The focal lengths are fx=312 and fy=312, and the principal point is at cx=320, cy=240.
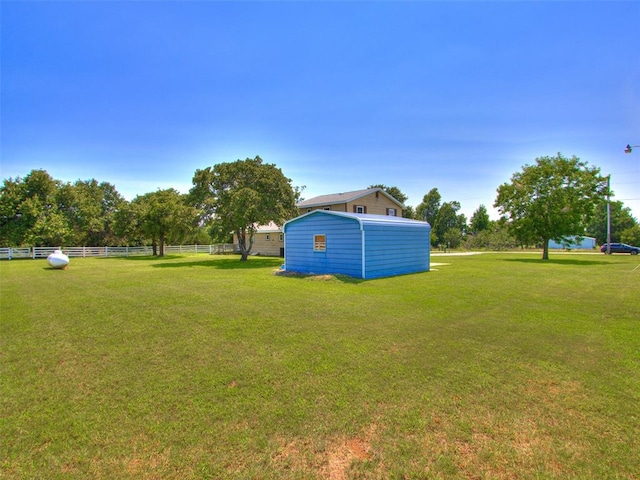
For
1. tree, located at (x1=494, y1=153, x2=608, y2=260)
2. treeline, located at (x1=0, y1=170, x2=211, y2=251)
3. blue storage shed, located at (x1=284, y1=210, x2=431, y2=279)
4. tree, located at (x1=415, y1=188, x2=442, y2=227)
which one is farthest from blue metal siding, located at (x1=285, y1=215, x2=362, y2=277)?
tree, located at (x1=415, y1=188, x2=442, y2=227)

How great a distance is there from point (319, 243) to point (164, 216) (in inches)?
773

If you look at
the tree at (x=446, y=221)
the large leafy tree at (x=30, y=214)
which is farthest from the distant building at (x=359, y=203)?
the tree at (x=446, y=221)

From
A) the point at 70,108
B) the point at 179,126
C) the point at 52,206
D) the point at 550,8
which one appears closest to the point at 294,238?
the point at 179,126

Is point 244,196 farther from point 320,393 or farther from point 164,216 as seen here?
point 320,393

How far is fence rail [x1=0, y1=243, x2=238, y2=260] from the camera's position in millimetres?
26375

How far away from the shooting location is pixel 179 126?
15.9 meters

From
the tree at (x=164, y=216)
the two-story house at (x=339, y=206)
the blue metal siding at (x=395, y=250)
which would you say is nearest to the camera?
the blue metal siding at (x=395, y=250)

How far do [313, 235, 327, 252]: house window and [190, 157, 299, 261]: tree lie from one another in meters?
7.00

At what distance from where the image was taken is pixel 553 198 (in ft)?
82.3

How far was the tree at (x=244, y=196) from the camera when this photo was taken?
2039 cm

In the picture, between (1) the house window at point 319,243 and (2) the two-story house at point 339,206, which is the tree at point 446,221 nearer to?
(2) the two-story house at point 339,206

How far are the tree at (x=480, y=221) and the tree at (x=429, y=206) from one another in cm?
807

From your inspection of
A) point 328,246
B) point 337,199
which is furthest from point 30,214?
point 328,246

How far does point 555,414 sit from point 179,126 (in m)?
17.6
